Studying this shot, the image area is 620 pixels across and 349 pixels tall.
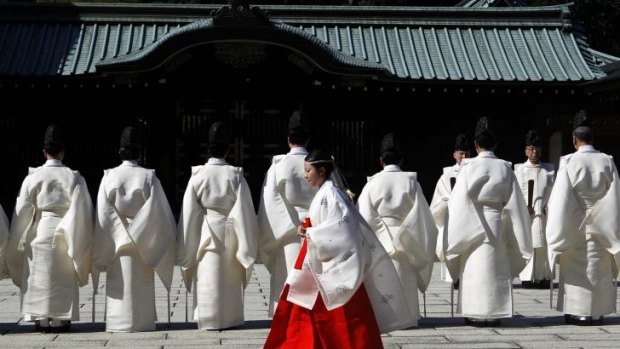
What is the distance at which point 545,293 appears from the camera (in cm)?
1177

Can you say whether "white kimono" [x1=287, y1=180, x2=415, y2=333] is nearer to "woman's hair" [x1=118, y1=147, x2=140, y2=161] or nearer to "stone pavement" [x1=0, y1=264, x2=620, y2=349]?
"stone pavement" [x1=0, y1=264, x2=620, y2=349]

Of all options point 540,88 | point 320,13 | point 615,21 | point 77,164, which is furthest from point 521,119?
point 615,21

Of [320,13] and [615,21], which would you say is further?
[615,21]

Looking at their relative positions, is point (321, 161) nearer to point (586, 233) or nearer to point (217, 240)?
point (217, 240)

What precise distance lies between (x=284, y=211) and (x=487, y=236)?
1769mm

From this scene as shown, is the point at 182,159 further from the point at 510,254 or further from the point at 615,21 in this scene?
the point at 615,21

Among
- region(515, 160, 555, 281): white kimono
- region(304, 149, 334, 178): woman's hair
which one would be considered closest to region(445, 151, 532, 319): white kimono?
region(304, 149, 334, 178): woman's hair

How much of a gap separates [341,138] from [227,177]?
25.1 feet

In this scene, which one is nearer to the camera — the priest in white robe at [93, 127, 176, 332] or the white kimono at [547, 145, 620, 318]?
the priest in white robe at [93, 127, 176, 332]

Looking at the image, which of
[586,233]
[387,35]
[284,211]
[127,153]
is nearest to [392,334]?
[284,211]

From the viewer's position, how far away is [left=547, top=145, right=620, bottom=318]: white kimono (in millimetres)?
9016

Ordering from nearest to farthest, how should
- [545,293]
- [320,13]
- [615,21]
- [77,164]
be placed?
[545,293], [77,164], [320,13], [615,21]

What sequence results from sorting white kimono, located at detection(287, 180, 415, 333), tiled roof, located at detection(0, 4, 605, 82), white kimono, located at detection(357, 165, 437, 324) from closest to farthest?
white kimono, located at detection(287, 180, 415, 333)
white kimono, located at detection(357, 165, 437, 324)
tiled roof, located at detection(0, 4, 605, 82)

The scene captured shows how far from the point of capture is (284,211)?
29.1 feet
